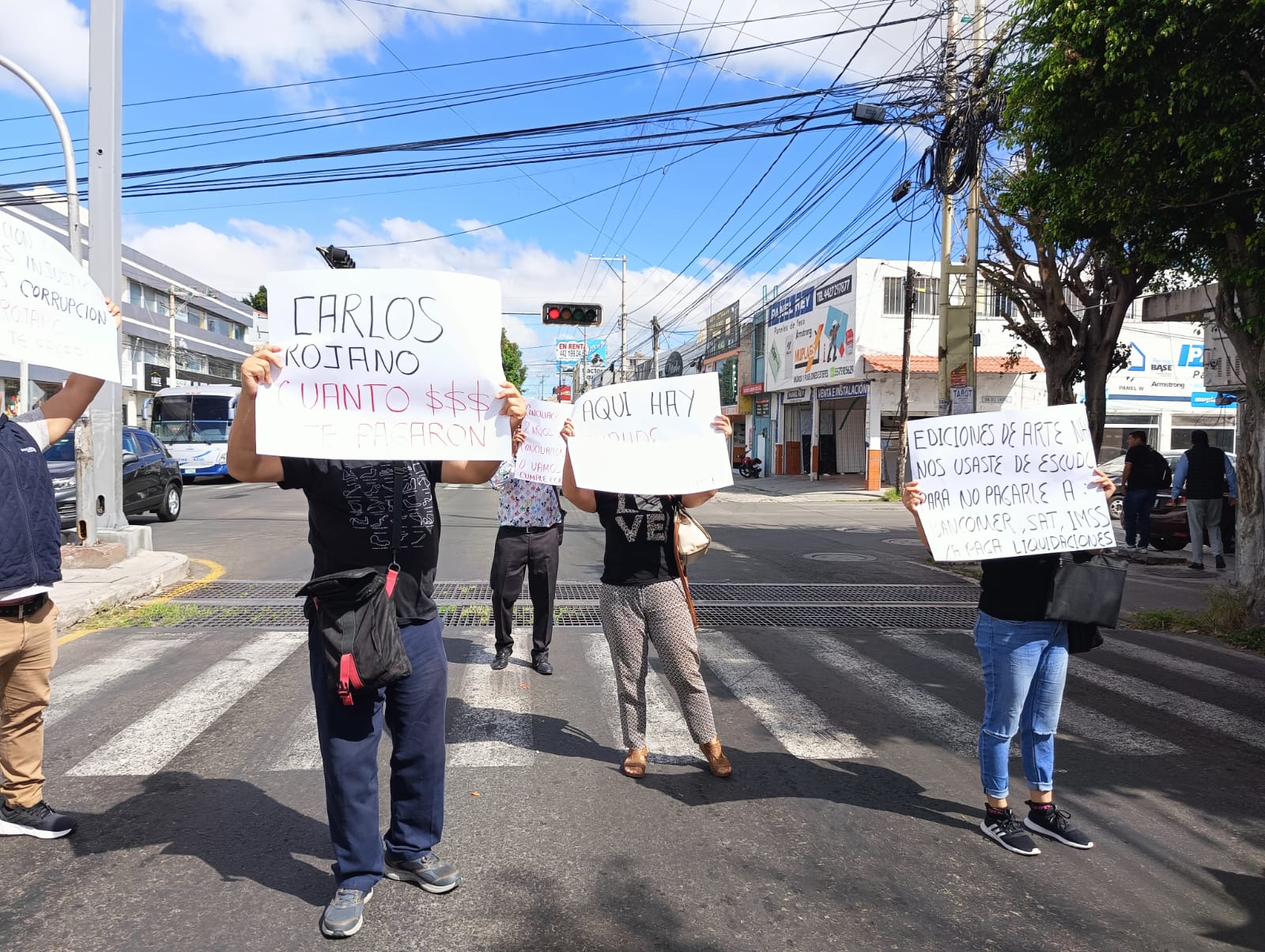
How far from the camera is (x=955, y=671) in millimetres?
6750

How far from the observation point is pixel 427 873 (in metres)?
3.30

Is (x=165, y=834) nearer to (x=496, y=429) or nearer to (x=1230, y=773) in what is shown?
(x=496, y=429)

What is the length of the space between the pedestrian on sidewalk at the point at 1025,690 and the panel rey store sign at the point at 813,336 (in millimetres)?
26408

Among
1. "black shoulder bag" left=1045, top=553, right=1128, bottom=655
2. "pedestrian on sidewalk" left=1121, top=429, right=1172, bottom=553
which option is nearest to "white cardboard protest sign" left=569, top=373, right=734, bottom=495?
"black shoulder bag" left=1045, top=553, right=1128, bottom=655

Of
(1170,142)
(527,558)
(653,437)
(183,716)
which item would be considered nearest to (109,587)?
(183,716)

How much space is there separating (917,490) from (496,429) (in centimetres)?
198

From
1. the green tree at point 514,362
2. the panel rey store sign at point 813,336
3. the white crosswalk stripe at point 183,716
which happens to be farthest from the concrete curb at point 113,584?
the green tree at point 514,362

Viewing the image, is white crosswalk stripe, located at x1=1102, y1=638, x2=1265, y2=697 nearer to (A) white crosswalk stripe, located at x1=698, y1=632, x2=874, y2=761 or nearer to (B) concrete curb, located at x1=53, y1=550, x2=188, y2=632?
(A) white crosswalk stripe, located at x1=698, y1=632, x2=874, y2=761

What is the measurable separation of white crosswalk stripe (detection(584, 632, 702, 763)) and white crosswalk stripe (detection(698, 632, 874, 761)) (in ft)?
1.63

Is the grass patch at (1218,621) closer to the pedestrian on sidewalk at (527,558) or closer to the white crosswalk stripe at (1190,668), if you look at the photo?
the white crosswalk stripe at (1190,668)

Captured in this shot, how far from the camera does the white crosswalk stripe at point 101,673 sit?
18.0 feet

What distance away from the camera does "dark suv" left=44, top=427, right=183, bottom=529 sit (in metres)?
14.9

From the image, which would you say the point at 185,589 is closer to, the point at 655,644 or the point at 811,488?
the point at 655,644

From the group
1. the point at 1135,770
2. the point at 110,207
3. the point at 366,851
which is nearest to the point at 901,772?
the point at 1135,770
